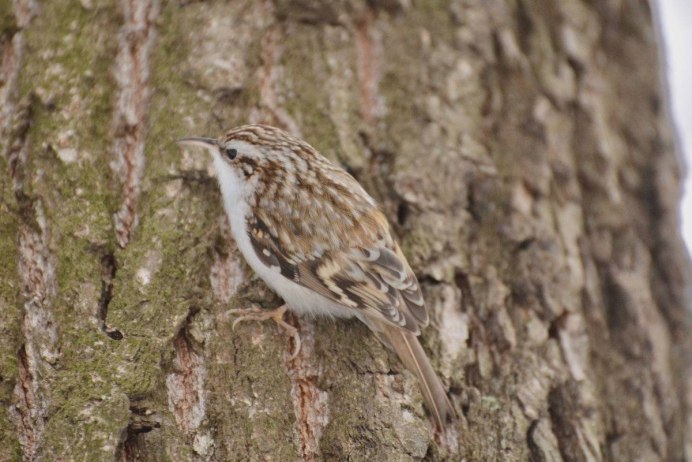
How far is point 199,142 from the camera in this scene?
2.29 m

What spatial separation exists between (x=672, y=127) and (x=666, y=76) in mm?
235

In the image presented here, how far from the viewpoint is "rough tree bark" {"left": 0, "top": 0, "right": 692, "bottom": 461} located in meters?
1.98

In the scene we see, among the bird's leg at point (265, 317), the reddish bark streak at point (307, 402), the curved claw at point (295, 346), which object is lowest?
the reddish bark streak at point (307, 402)

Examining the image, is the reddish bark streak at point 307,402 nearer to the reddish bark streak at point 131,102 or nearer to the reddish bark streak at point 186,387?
the reddish bark streak at point 186,387

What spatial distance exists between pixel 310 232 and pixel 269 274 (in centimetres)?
19

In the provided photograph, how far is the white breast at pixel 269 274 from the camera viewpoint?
90.7 inches

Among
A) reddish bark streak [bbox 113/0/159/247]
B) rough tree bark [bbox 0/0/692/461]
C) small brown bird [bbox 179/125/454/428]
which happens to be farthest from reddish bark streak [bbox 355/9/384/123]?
reddish bark streak [bbox 113/0/159/247]

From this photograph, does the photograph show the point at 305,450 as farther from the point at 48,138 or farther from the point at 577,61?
the point at 577,61

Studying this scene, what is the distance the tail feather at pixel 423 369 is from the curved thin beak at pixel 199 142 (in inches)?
30.1

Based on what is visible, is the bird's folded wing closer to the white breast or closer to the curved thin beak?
the white breast

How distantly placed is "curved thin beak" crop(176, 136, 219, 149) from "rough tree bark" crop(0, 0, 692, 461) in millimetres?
38

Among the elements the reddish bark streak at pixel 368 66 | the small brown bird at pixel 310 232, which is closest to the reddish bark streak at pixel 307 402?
the small brown bird at pixel 310 232

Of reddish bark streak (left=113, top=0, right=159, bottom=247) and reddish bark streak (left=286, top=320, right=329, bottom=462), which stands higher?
reddish bark streak (left=113, top=0, right=159, bottom=247)

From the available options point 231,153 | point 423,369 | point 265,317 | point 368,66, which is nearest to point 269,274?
point 265,317
